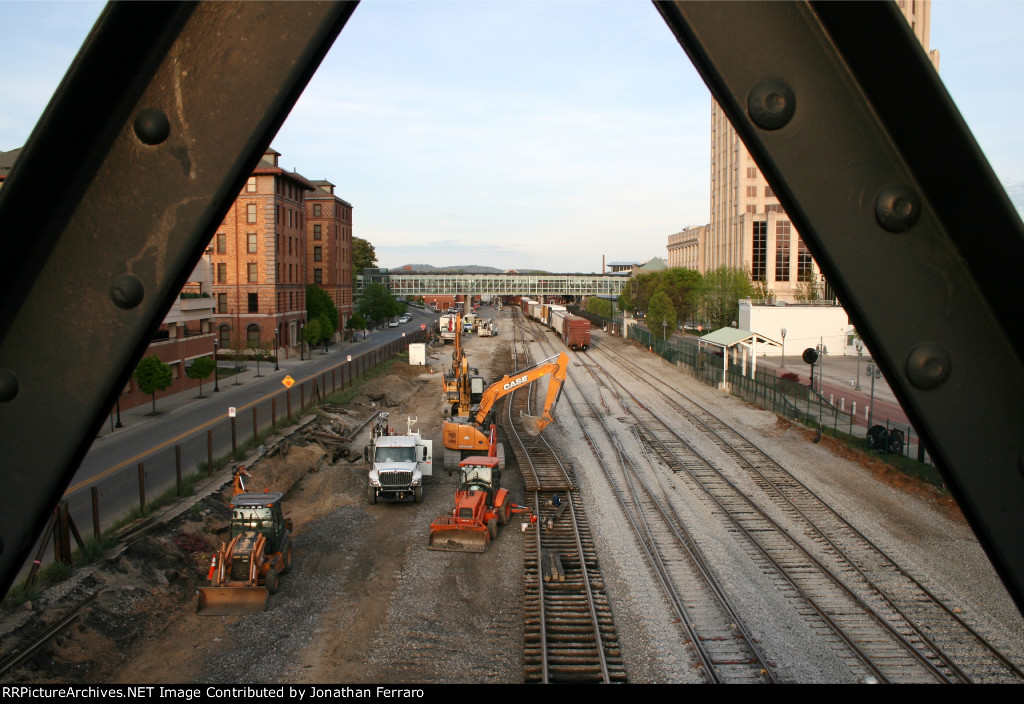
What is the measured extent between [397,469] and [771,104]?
62.3 ft

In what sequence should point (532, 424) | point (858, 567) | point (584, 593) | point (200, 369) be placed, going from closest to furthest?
point (584, 593) < point (858, 567) < point (532, 424) < point (200, 369)

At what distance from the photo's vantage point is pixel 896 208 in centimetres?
143

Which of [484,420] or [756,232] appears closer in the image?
[484,420]

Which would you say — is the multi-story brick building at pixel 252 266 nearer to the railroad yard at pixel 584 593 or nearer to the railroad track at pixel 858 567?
the railroad yard at pixel 584 593

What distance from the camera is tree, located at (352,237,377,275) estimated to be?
12731cm

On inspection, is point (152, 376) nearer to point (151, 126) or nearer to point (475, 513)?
point (475, 513)

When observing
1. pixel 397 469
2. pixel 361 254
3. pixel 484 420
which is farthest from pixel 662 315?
pixel 361 254

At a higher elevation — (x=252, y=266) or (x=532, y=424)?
(x=252, y=266)

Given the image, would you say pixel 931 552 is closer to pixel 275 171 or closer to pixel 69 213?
pixel 69 213

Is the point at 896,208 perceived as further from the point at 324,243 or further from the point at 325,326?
the point at 324,243

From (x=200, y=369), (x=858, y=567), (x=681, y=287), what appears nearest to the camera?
(x=858, y=567)

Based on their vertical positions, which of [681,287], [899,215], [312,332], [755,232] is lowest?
[312,332]

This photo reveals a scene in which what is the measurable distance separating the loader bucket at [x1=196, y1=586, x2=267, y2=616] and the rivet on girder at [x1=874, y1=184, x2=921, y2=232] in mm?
14015

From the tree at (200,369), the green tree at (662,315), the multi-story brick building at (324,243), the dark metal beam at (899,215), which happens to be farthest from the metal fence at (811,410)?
the multi-story brick building at (324,243)
